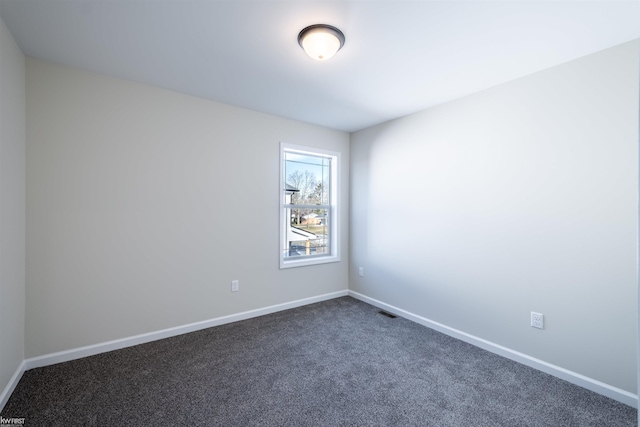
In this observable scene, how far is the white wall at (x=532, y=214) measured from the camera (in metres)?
1.96

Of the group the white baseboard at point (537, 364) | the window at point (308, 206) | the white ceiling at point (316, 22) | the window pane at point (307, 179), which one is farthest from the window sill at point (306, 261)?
the white ceiling at point (316, 22)

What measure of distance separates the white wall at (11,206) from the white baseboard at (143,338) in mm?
155

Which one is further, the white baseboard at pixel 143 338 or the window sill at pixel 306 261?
the window sill at pixel 306 261

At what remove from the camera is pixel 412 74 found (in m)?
2.40

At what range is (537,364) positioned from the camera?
2312 mm

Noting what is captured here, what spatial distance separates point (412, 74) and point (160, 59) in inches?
80.9

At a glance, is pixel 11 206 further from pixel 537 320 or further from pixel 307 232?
pixel 537 320

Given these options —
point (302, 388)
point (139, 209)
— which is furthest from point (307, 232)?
point (302, 388)

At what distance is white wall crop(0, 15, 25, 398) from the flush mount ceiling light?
1917 mm

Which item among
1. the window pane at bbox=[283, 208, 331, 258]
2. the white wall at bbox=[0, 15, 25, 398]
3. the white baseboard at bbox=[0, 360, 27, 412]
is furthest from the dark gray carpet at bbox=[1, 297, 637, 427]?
the window pane at bbox=[283, 208, 331, 258]

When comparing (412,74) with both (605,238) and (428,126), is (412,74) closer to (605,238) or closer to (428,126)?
(428,126)

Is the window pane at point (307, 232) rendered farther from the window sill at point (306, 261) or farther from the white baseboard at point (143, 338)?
the white baseboard at point (143, 338)

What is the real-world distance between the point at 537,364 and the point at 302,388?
1.93 meters

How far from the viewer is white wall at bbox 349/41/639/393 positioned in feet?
6.42
